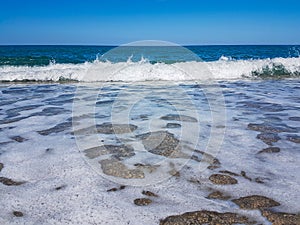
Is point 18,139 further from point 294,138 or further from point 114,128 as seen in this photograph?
point 294,138

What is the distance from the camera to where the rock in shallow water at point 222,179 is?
3043 mm

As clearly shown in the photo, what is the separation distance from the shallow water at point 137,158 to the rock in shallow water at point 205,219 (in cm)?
8

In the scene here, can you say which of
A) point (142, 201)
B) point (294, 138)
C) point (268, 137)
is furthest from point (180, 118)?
point (142, 201)

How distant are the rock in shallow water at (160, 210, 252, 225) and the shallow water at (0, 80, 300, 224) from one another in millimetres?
77

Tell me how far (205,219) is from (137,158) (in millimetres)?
1432

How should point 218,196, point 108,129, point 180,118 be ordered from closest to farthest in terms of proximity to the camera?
1. point 218,196
2. point 108,129
3. point 180,118

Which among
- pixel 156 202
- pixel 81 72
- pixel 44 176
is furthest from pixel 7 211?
pixel 81 72

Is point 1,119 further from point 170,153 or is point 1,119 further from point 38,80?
point 38,80

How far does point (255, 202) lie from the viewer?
8.64 feet

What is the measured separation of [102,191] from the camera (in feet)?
9.39

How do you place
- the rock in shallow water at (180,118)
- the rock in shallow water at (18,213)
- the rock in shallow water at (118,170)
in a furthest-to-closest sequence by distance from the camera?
the rock in shallow water at (180,118) → the rock in shallow water at (118,170) → the rock in shallow water at (18,213)

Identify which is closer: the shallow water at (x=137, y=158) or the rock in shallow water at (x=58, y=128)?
the shallow water at (x=137, y=158)

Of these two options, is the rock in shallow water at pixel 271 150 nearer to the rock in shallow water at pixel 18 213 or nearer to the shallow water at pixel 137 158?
the shallow water at pixel 137 158

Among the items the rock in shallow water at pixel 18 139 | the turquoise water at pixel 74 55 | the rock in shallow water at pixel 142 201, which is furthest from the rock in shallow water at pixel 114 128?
the turquoise water at pixel 74 55
